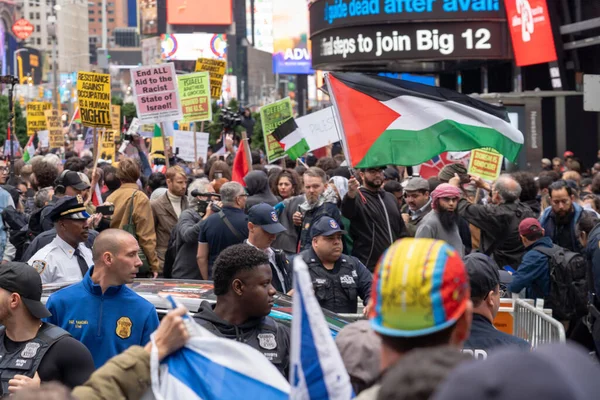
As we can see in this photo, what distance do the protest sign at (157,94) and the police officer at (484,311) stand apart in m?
9.79

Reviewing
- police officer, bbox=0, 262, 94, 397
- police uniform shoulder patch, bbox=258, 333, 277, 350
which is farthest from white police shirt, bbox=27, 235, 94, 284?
police uniform shoulder patch, bbox=258, 333, 277, 350

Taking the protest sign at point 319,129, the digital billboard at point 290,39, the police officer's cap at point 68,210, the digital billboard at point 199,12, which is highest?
the digital billboard at point 199,12

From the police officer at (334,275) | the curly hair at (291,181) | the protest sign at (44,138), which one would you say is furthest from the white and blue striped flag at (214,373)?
the protest sign at (44,138)

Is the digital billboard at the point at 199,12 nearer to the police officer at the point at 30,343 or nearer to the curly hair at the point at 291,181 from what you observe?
the curly hair at the point at 291,181

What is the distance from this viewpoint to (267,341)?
4852 mm

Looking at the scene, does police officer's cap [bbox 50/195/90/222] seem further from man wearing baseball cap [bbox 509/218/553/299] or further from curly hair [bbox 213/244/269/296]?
man wearing baseball cap [bbox 509/218/553/299]

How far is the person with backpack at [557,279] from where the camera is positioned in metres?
8.48

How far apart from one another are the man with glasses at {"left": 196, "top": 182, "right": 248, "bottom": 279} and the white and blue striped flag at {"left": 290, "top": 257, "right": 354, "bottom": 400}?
5820 mm

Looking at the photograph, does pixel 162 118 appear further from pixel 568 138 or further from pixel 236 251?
pixel 568 138

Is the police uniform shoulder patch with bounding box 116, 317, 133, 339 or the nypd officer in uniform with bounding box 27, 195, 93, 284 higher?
the nypd officer in uniform with bounding box 27, 195, 93, 284

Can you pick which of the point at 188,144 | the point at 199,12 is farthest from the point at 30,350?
the point at 199,12

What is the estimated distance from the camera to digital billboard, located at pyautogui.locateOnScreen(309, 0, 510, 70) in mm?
25422

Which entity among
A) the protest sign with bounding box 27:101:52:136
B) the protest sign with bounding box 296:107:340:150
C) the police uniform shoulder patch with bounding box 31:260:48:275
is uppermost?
the protest sign with bounding box 27:101:52:136

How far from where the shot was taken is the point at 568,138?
997 inches
